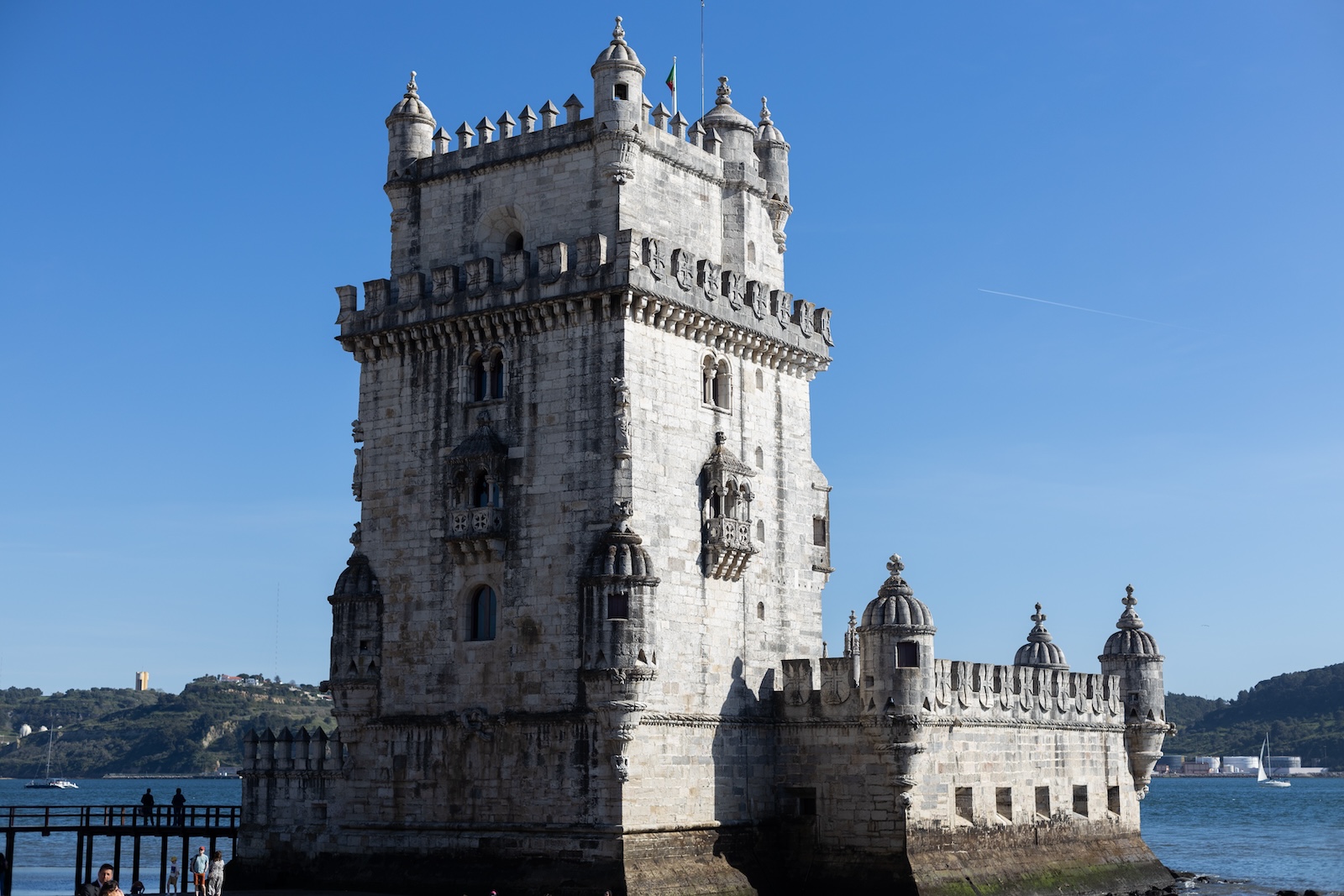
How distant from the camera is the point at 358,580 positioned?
49.6m

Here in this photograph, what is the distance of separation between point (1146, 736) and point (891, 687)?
1641 cm

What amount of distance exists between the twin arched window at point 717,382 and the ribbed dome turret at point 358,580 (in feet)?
34.7

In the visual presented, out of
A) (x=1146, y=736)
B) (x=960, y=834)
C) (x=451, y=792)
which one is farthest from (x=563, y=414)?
(x=1146, y=736)

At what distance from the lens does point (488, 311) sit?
4822cm

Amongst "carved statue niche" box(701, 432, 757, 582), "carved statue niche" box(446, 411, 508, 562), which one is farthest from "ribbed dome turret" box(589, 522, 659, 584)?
"carved statue niche" box(446, 411, 508, 562)

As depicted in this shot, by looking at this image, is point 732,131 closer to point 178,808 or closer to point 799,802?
point 799,802

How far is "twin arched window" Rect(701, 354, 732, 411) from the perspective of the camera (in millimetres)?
49625

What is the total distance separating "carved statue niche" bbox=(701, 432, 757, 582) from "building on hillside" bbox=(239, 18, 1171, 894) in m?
0.10

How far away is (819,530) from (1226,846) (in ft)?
177

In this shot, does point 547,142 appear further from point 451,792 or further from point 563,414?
point 451,792

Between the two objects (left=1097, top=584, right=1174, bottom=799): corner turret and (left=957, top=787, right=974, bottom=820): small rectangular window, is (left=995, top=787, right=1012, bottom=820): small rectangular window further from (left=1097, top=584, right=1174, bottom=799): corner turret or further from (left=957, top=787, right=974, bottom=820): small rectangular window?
(left=1097, top=584, right=1174, bottom=799): corner turret

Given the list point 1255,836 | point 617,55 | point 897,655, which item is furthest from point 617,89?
point 1255,836

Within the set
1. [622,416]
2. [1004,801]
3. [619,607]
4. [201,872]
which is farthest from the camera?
[1004,801]

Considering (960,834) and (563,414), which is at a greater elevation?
(563,414)
